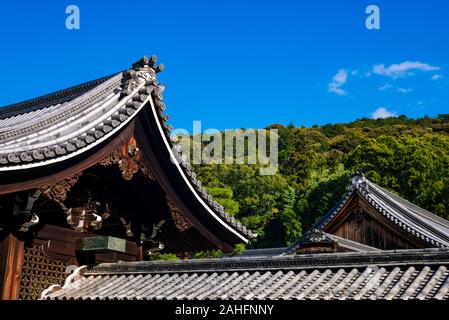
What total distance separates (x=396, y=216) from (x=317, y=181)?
1264 inches

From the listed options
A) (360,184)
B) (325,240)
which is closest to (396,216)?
(360,184)

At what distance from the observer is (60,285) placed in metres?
8.72

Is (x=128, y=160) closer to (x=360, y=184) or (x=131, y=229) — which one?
(x=131, y=229)

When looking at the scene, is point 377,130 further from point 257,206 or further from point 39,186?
point 39,186

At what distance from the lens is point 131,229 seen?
10352mm

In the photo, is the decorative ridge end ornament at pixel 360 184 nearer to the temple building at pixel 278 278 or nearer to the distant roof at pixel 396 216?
the distant roof at pixel 396 216

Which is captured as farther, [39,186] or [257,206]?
[257,206]

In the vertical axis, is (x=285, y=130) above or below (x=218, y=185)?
above

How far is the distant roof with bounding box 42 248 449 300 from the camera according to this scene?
6.59 m

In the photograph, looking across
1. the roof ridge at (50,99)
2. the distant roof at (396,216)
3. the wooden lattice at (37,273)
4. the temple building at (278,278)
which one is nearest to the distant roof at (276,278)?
the temple building at (278,278)

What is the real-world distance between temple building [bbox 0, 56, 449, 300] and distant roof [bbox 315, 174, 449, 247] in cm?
1372

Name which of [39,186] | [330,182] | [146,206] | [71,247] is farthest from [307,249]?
[330,182]

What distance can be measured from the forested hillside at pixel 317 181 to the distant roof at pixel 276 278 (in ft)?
116

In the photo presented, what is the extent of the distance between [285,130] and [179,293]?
8459 cm
